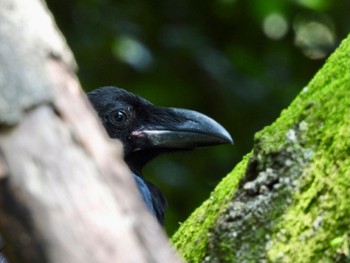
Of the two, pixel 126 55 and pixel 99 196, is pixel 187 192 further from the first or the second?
pixel 99 196

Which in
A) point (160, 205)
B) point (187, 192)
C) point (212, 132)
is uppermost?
point (212, 132)

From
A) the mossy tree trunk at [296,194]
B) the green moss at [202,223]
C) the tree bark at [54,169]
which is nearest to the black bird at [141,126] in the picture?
the green moss at [202,223]

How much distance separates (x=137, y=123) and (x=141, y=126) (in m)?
0.03

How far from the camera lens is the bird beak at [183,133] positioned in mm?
4797

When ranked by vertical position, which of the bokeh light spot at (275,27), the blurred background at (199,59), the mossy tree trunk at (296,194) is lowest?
the blurred background at (199,59)

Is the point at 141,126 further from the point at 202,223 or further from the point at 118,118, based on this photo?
the point at 202,223

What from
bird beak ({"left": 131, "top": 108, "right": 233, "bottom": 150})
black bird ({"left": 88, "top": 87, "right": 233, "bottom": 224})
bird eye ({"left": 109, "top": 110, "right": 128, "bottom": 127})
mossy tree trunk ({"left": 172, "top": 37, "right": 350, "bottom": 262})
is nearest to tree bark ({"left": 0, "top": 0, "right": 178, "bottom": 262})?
mossy tree trunk ({"left": 172, "top": 37, "right": 350, "bottom": 262})

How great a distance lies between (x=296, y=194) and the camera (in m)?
2.82

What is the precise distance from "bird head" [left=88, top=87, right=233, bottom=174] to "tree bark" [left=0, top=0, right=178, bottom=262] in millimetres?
2837

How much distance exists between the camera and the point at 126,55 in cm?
687

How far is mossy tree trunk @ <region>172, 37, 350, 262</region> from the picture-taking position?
108 inches

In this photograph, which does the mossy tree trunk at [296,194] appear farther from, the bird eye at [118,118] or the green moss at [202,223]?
the bird eye at [118,118]

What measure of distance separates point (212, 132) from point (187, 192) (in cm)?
217

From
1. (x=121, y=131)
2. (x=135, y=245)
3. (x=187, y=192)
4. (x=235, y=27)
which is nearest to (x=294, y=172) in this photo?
(x=135, y=245)
